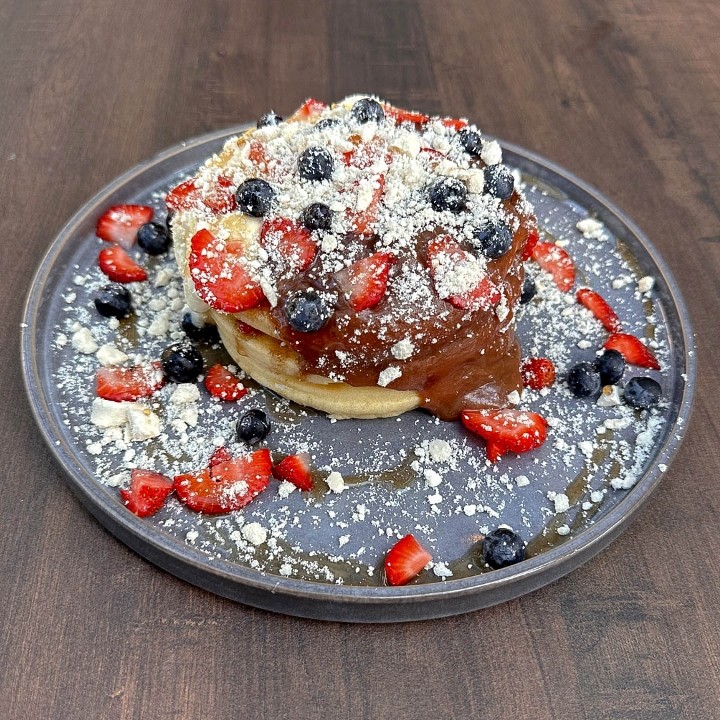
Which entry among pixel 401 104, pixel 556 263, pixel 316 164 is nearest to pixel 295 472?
pixel 316 164

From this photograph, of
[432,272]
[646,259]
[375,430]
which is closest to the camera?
[432,272]

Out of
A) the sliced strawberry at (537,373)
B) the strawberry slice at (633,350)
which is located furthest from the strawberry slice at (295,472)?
the strawberry slice at (633,350)

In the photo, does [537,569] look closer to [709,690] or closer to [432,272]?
[709,690]

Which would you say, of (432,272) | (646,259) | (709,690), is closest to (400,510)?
(432,272)

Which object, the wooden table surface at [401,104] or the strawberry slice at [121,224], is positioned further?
the strawberry slice at [121,224]

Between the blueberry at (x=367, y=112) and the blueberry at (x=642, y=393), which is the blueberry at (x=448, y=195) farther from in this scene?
the blueberry at (x=642, y=393)

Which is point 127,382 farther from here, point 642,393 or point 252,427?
point 642,393
